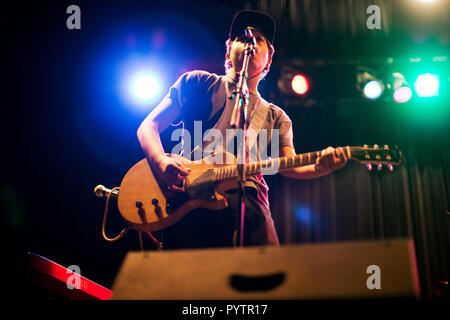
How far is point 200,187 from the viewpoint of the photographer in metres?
2.47

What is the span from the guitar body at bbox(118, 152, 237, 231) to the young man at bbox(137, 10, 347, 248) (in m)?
0.07

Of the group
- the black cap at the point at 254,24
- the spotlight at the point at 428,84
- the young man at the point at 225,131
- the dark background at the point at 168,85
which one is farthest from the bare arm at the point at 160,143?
→ the spotlight at the point at 428,84

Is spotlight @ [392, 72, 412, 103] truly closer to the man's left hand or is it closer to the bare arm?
the man's left hand

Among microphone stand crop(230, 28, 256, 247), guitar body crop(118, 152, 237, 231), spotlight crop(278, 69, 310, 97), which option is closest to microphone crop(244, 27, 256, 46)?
microphone stand crop(230, 28, 256, 247)

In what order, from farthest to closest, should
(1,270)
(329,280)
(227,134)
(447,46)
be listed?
(447,46)
(227,134)
(1,270)
(329,280)

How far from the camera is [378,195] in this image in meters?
4.63

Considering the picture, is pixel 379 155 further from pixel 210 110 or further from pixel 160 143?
pixel 160 143

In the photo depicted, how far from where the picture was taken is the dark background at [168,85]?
3562mm

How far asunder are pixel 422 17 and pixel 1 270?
4422mm

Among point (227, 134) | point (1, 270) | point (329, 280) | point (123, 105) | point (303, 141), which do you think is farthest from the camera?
point (303, 141)

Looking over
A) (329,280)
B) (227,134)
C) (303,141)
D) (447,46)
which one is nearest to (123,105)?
(227,134)

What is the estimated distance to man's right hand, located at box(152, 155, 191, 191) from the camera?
99.3 inches

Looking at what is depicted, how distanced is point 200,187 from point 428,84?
3.22m

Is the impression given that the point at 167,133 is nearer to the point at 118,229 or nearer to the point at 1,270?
the point at 118,229
